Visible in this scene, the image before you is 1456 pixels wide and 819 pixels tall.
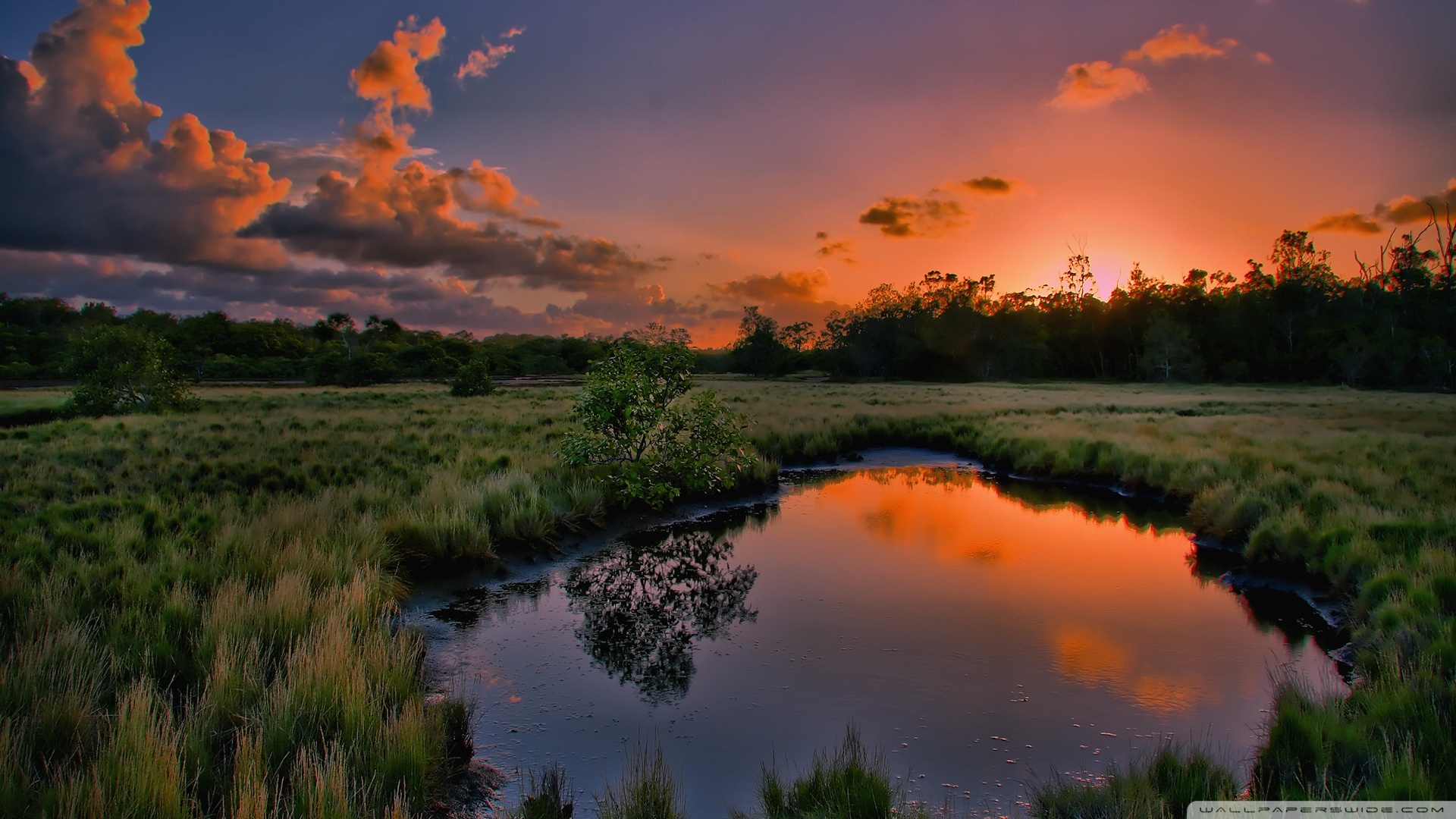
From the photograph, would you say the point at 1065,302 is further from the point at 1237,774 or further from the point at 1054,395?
the point at 1237,774

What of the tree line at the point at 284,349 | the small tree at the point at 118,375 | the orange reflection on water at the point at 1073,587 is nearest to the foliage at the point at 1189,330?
the tree line at the point at 284,349

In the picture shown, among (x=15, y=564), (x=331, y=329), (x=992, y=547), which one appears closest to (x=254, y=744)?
(x=15, y=564)

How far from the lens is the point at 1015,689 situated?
6.55 metres

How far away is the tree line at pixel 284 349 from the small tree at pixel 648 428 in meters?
32.3

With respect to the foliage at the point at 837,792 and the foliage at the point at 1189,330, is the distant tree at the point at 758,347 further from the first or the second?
the foliage at the point at 837,792

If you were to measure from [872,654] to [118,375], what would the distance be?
1288 inches

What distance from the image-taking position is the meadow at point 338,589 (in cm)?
394

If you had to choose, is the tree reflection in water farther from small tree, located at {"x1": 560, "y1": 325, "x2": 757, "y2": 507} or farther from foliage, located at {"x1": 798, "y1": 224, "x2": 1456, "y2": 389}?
foliage, located at {"x1": 798, "y1": 224, "x2": 1456, "y2": 389}

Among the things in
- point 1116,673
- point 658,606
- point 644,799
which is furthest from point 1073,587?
point 644,799

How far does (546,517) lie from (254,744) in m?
7.40

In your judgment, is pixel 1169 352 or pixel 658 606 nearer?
pixel 658 606

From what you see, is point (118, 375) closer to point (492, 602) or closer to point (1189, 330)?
point (492, 602)

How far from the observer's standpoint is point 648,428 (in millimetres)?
14000

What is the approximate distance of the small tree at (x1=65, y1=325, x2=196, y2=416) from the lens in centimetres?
2592
